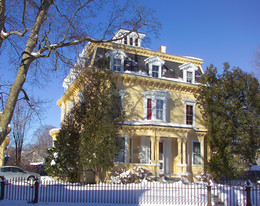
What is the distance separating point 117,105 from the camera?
66.3ft

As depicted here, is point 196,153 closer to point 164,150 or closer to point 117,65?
point 164,150

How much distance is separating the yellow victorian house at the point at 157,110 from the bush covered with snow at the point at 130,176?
863 mm

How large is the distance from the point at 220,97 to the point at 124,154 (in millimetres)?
8451

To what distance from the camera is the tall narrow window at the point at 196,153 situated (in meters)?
25.0

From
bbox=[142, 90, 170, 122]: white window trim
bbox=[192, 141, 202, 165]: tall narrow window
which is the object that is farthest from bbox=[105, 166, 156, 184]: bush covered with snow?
bbox=[192, 141, 202, 165]: tall narrow window

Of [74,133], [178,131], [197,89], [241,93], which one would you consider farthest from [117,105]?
[241,93]

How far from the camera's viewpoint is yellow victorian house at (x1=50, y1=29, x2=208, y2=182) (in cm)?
2234

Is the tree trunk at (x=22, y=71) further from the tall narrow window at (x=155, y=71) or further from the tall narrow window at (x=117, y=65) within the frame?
the tall narrow window at (x=155, y=71)

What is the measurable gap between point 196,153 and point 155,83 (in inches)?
270

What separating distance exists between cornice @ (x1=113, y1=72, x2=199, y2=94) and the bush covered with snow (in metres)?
6.59

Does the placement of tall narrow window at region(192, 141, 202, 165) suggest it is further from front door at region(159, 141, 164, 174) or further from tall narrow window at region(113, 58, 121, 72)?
tall narrow window at region(113, 58, 121, 72)

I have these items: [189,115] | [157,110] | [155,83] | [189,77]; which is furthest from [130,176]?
[189,77]

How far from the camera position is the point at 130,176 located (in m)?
19.8

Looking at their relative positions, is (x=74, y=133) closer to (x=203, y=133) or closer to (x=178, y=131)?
(x=178, y=131)
